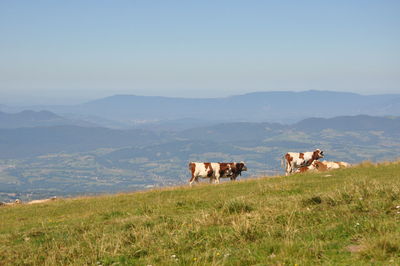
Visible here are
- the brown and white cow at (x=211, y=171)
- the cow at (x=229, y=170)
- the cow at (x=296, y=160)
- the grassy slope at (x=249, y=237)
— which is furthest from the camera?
the cow at (x=296, y=160)

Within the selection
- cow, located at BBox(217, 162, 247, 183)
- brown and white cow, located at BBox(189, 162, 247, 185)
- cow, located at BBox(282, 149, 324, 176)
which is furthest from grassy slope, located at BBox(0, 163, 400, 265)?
cow, located at BBox(282, 149, 324, 176)

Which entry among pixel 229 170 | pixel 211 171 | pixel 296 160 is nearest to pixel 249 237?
pixel 211 171

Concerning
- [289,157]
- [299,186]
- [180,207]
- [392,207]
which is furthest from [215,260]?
[289,157]

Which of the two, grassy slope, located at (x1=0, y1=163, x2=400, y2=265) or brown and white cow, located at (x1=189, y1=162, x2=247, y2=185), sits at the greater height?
grassy slope, located at (x1=0, y1=163, x2=400, y2=265)

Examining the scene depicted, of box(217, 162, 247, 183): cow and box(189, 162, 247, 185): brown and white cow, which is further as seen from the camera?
box(217, 162, 247, 183): cow

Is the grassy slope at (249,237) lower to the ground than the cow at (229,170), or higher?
higher

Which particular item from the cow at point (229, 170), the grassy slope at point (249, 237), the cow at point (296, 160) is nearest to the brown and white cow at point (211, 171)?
the cow at point (229, 170)

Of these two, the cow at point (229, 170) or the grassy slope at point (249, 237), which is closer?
the grassy slope at point (249, 237)

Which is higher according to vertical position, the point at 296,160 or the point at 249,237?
the point at 249,237

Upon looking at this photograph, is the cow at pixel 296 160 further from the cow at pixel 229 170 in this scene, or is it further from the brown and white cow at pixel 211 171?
the brown and white cow at pixel 211 171

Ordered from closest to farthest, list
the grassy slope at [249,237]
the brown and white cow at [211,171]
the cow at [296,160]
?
the grassy slope at [249,237] → the brown and white cow at [211,171] → the cow at [296,160]

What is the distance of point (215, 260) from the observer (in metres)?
8.51

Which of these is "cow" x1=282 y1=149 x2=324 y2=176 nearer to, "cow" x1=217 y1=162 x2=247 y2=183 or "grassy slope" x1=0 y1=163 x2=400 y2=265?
"cow" x1=217 y1=162 x2=247 y2=183

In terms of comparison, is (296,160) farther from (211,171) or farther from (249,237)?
(249,237)
